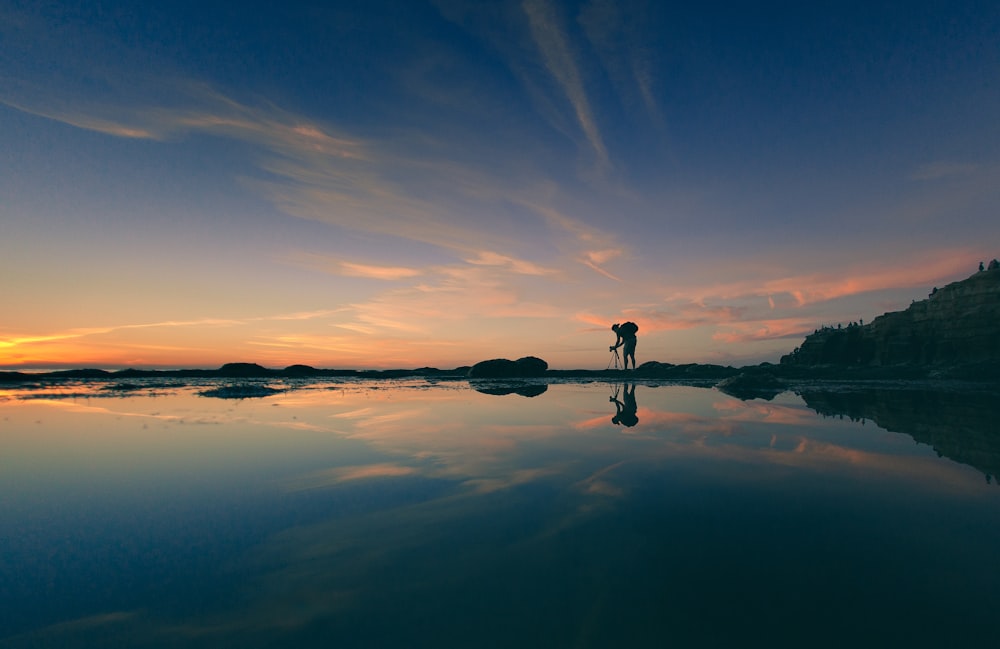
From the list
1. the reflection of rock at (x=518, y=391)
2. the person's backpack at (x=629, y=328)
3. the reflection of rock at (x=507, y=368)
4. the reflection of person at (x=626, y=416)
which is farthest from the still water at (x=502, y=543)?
the person's backpack at (x=629, y=328)

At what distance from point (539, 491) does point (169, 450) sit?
32.7 feet

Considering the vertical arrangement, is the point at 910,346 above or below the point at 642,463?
above

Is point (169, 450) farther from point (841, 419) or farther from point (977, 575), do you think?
point (841, 419)

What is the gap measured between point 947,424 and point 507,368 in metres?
53.6

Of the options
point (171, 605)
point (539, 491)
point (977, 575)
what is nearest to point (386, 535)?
point (171, 605)

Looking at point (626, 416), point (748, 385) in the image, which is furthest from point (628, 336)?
point (626, 416)

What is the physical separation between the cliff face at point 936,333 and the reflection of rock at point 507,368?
Answer: 1876 inches

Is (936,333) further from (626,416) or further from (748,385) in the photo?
(626,416)

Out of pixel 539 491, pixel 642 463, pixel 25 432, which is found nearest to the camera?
pixel 539 491

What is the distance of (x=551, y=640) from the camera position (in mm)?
3490

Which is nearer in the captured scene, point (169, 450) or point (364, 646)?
point (364, 646)

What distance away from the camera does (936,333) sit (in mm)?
56625

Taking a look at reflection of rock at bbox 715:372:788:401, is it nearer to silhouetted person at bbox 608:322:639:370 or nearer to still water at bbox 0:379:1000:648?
still water at bbox 0:379:1000:648

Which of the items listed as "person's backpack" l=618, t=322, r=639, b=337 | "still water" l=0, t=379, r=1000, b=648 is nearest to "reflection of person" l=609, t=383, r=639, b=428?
"still water" l=0, t=379, r=1000, b=648
